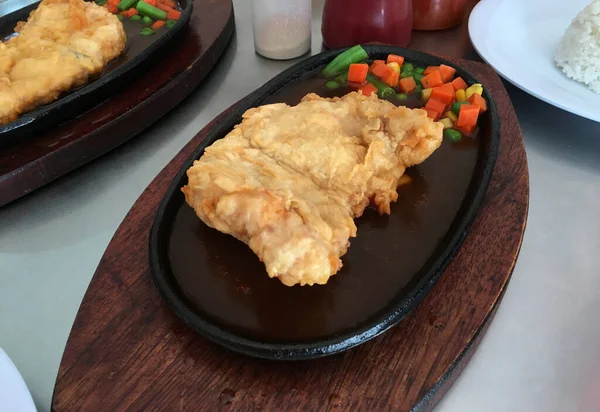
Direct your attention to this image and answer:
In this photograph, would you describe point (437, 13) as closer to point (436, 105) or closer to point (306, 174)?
point (436, 105)

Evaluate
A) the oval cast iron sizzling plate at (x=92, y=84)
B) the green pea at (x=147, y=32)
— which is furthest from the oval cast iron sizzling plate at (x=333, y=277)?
the green pea at (x=147, y=32)

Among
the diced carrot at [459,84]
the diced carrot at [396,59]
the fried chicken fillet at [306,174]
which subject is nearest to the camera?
the fried chicken fillet at [306,174]

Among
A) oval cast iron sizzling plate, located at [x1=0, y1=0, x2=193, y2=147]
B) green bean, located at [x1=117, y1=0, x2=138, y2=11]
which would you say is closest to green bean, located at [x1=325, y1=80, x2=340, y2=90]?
oval cast iron sizzling plate, located at [x1=0, y1=0, x2=193, y2=147]

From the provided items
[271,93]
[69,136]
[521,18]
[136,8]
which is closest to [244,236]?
[271,93]

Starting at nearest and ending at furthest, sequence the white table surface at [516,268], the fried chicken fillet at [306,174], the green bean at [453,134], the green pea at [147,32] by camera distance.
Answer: the fried chicken fillet at [306,174]
the white table surface at [516,268]
the green bean at [453,134]
the green pea at [147,32]

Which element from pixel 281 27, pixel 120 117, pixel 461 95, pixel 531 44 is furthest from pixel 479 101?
pixel 120 117

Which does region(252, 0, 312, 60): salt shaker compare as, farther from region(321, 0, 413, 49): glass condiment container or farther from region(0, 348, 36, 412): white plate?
region(0, 348, 36, 412): white plate

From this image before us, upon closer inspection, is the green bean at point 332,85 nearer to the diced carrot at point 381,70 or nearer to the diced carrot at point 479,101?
the diced carrot at point 381,70
